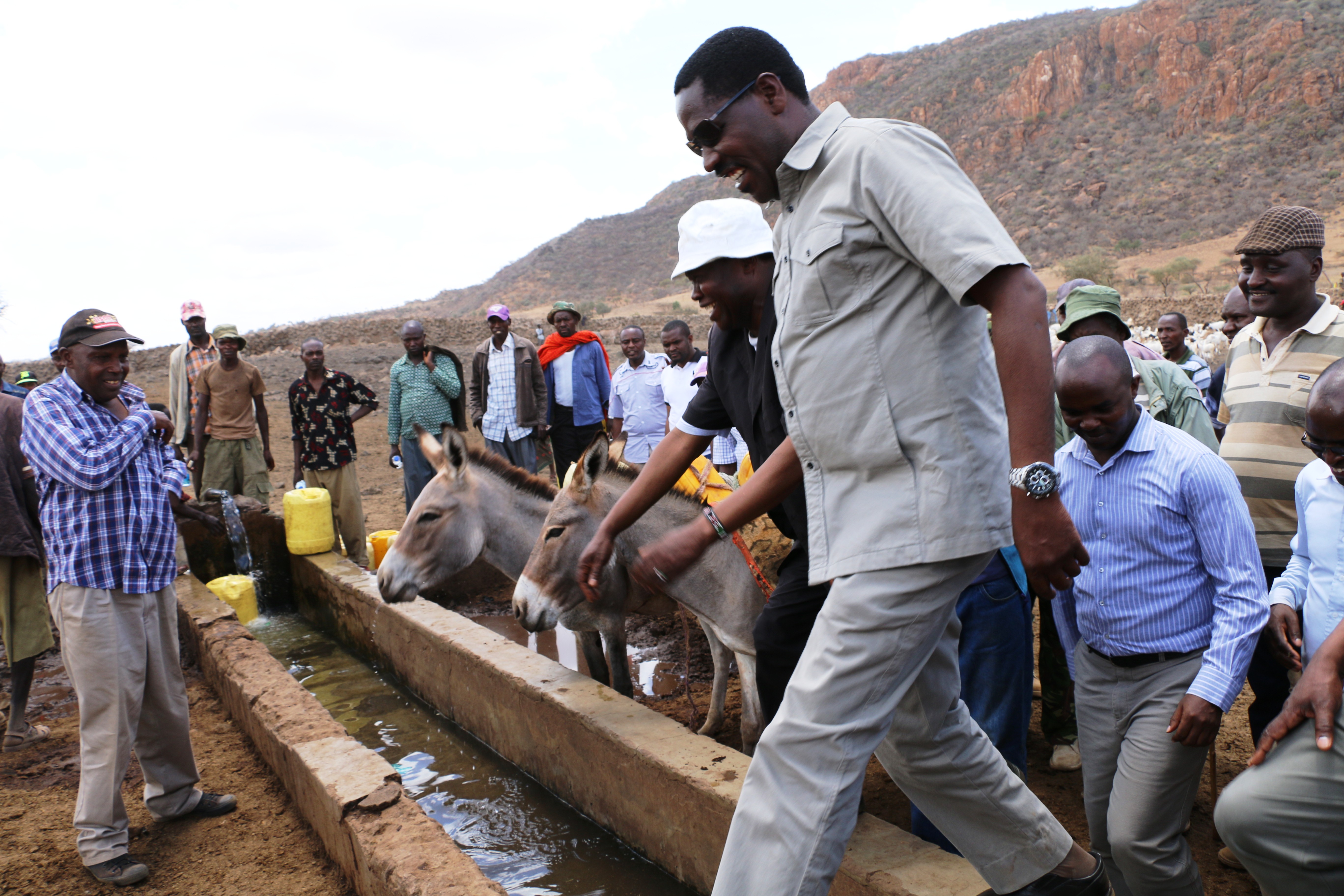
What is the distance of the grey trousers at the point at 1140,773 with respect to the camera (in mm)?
2412

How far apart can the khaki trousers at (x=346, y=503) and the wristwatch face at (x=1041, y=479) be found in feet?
27.0

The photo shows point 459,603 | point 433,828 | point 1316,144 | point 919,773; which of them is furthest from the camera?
point 1316,144

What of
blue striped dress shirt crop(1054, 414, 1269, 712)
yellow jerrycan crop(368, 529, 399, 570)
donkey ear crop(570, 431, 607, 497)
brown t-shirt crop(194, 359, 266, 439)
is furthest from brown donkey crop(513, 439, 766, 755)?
brown t-shirt crop(194, 359, 266, 439)

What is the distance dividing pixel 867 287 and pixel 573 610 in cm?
283

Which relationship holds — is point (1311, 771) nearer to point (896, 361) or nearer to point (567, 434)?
point (896, 361)

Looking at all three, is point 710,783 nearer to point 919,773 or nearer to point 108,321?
point 919,773

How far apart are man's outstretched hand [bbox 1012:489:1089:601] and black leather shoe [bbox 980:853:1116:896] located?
0.86 m

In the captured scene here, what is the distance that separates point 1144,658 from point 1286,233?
187 centimetres

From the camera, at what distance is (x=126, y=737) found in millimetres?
3924

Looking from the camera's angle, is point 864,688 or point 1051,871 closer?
point 864,688

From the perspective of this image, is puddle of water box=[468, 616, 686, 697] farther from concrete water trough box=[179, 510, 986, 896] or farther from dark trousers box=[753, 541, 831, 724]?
dark trousers box=[753, 541, 831, 724]

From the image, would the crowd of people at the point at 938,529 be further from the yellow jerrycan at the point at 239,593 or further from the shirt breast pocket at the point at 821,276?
the yellow jerrycan at the point at 239,593

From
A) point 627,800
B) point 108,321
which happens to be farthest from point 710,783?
point 108,321

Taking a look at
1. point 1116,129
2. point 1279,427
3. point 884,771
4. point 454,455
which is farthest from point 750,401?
point 1116,129
